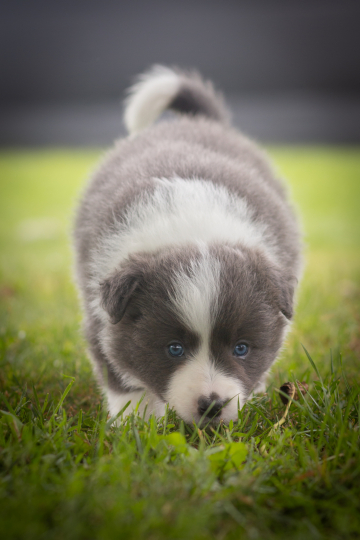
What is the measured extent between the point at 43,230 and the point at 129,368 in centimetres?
738

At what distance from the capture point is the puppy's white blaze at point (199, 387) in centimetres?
236

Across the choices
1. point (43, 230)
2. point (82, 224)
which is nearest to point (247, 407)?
point (82, 224)

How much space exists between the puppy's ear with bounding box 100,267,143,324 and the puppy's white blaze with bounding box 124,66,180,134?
2.19 metres

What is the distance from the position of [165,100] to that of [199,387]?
2935mm

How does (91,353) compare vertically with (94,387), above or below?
above

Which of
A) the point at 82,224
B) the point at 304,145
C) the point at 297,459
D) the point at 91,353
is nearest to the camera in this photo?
the point at 297,459

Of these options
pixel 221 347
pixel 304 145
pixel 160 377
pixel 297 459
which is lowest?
pixel 297 459

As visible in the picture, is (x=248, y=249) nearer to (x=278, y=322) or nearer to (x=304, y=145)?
(x=278, y=322)

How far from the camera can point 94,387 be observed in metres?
3.25

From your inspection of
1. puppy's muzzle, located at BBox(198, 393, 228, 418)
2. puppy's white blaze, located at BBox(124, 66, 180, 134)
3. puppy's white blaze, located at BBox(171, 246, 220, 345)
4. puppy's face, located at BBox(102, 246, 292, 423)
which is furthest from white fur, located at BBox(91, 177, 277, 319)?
puppy's white blaze, located at BBox(124, 66, 180, 134)

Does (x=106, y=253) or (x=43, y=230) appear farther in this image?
(x=43, y=230)

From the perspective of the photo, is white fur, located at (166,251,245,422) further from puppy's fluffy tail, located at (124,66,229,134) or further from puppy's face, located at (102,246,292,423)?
puppy's fluffy tail, located at (124,66,229,134)

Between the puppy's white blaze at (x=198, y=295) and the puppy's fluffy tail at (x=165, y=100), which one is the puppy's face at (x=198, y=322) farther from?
the puppy's fluffy tail at (x=165, y=100)

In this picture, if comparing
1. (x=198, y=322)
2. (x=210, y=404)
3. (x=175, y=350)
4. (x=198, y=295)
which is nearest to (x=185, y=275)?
(x=198, y=295)
